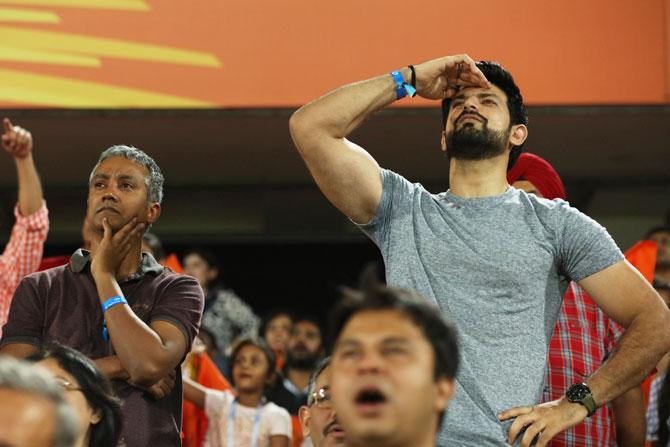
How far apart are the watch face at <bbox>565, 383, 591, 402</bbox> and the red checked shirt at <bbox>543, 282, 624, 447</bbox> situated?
1.92 feet

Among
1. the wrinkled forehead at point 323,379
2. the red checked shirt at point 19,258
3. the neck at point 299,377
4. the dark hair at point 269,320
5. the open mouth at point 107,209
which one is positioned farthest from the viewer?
the dark hair at point 269,320

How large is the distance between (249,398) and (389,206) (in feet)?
8.99

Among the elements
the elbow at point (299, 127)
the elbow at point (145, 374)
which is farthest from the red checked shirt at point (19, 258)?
the elbow at point (299, 127)

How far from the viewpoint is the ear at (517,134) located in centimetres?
321

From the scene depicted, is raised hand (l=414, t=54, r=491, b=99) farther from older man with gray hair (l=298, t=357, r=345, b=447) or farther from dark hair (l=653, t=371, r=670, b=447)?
dark hair (l=653, t=371, r=670, b=447)

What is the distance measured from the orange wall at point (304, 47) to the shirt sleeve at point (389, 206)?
10.5 feet

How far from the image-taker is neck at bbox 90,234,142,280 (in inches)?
133

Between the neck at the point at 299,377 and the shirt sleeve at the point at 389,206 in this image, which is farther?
the neck at the point at 299,377

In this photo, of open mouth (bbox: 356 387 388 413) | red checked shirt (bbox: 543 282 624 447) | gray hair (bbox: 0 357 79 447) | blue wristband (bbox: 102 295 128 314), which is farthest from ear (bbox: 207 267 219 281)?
gray hair (bbox: 0 357 79 447)

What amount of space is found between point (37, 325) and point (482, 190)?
4.17 feet

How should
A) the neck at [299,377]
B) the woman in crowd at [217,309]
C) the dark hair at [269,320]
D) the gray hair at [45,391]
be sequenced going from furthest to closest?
the dark hair at [269,320], the woman in crowd at [217,309], the neck at [299,377], the gray hair at [45,391]

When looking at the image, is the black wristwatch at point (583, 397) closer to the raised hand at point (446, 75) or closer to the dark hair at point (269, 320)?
the raised hand at point (446, 75)

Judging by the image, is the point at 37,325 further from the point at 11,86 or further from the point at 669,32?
the point at 669,32

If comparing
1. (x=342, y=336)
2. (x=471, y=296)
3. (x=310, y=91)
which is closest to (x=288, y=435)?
(x=310, y=91)
